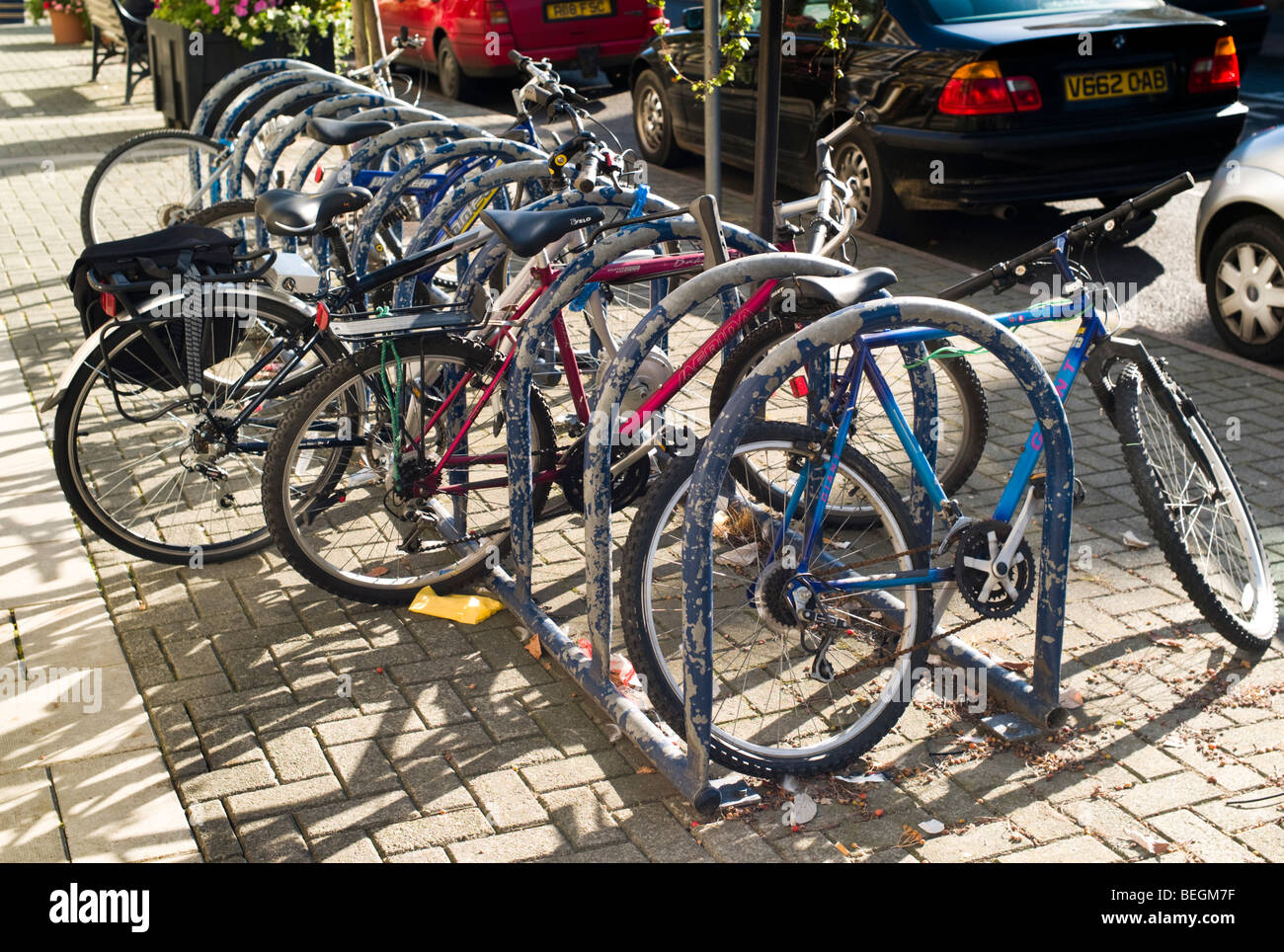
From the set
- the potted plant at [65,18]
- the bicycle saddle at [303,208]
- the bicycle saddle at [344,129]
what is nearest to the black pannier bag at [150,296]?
the bicycle saddle at [303,208]

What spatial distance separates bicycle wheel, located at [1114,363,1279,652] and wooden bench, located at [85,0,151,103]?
12441mm

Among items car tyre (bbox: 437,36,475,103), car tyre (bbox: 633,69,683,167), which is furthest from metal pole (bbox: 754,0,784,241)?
car tyre (bbox: 437,36,475,103)

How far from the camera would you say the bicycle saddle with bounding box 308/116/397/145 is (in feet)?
19.5

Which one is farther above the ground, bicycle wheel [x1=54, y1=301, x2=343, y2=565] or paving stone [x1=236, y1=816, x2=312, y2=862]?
bicycle wheel [x1=54, y1=301, x2=343, y2=565]

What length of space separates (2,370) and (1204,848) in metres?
5.60

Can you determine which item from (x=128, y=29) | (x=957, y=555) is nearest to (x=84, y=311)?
(x=957, y=555)

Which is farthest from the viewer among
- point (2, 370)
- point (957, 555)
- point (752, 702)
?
point (2, 370)

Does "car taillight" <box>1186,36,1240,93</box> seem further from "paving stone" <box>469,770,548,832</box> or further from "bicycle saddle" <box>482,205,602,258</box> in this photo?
"paving stone" <box>469,770,548,832</box>

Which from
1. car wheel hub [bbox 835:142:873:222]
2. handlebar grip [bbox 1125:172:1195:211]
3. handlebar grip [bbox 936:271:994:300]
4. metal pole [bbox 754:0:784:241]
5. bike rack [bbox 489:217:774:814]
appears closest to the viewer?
bike rack [bbox 489:217:774:814]

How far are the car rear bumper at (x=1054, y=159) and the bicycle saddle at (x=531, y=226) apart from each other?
4231 millimetres

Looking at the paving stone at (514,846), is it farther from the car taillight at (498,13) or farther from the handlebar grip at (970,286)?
the car taillight at (498,13)

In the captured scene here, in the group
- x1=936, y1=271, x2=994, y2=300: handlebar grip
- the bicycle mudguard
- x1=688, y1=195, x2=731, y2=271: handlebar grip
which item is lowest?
the bicycle mudguard

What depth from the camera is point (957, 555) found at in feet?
11.9

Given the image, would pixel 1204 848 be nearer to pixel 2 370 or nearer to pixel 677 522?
pixel 677 522
